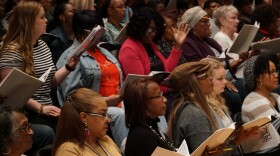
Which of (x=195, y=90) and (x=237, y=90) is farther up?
(x=195, y=90)

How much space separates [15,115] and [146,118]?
3.16 feet

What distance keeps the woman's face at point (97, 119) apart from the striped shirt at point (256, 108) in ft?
5.54

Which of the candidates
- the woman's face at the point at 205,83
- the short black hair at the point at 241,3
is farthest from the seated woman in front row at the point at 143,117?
the short black hair at the point at 241,3

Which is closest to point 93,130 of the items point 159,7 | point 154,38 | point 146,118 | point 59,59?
point 146,118

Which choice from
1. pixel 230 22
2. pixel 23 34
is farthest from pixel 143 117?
pixel 230 22

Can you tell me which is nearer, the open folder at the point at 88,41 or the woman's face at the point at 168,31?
the open folder at the point at 88,41

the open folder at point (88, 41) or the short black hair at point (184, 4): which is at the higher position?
the open folder at point (88, 41)

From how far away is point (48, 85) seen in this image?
4.96 m

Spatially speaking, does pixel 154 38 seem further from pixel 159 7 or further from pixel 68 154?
pixel 68 154

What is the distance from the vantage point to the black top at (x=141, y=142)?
4109 mm

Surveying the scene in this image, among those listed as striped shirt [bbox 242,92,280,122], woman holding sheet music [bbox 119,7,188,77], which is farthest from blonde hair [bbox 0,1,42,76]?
striped shirt [bbox 242,92,280,122]

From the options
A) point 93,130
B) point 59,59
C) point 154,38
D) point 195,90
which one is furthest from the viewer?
point 154,38

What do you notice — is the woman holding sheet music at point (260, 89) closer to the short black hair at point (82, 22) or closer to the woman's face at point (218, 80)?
the woman's face at point (218, 80)

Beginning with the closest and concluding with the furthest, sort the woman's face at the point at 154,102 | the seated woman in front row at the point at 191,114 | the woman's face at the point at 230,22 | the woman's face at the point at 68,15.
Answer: the woman's face at the point at 154,102 → the seated woman in front row at the point at 191,114 → the woman's face at the point at 68,15 → the woman's face at the point at 230,22
